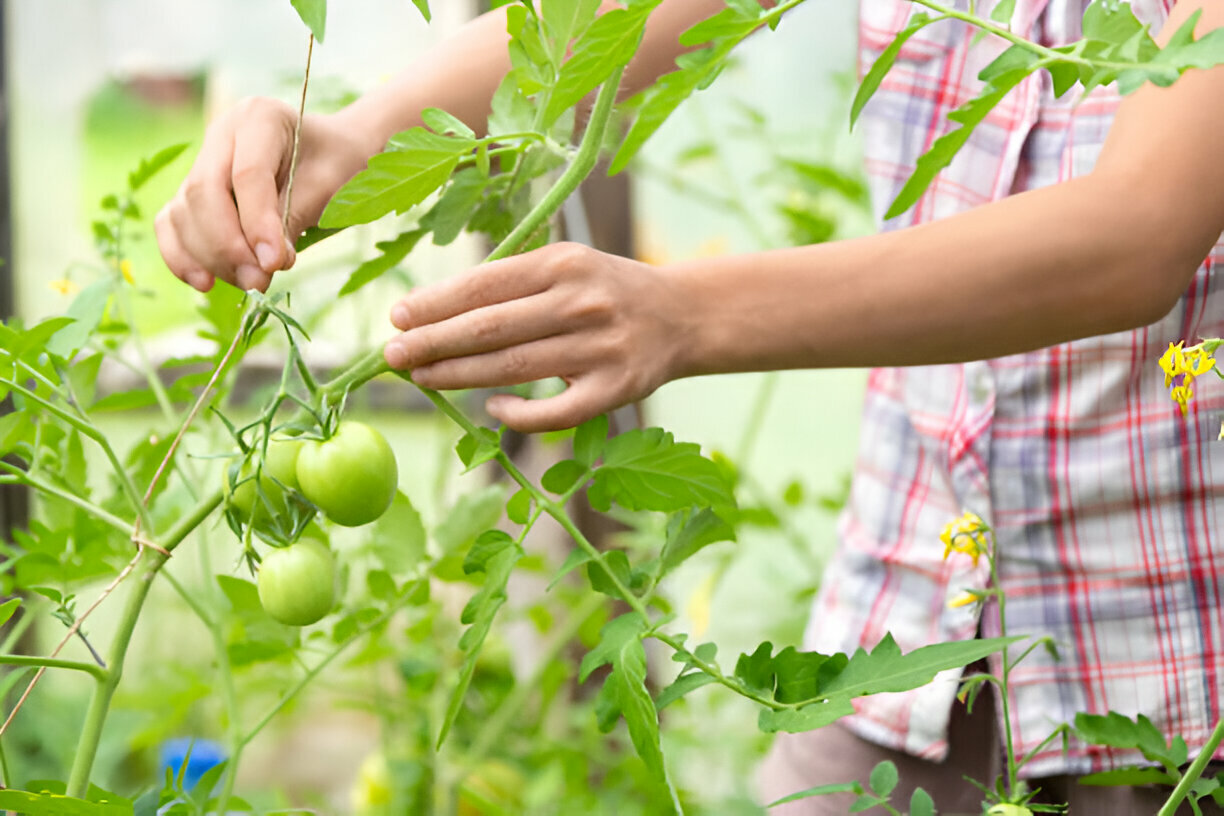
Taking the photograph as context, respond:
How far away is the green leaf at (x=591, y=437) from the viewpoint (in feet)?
1.70

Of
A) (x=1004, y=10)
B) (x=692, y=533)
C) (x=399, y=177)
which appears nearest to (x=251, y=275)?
(x=399, y=177)

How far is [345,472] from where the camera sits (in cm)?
43

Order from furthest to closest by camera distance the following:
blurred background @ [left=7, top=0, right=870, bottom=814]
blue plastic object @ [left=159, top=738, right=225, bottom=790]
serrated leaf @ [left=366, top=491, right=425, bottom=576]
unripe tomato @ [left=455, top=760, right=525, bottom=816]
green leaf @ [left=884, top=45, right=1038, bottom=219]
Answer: blurred background @ [left=7, top=0, right=870, bottom=814]
blue plastic object @ [left=159, top=738, right=225, bottom=790]
unripe tomato @ [left=455, top=760, right=525, bottom=816]
serrated leaf @ [left=366, top=491, right=425, bottom=576]
green leaf @ [left=884, top=45, right=1038, bottom=219]

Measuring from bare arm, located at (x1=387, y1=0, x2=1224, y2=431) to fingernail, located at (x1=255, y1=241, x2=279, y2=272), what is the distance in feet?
0.28

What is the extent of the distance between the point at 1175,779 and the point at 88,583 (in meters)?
0.61

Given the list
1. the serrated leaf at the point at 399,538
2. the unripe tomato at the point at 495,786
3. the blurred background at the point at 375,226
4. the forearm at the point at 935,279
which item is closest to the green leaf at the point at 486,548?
the forearm at the point at 935,279

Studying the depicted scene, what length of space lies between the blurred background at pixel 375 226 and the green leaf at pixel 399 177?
3.36 ft

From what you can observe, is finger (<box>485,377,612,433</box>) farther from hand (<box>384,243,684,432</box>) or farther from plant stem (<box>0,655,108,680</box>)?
plant stem (<box>0,655,108,680</box>)

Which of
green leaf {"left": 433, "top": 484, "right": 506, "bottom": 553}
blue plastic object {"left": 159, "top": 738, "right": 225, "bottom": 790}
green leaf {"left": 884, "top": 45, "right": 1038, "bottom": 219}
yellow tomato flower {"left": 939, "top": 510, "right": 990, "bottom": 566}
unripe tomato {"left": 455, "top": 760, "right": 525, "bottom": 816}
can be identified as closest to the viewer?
green leaf {"left": 884, "top": 45, "right": 1038, "bottom": 219}

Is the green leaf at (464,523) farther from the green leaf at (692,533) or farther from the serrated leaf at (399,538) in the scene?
the green leaf at (692,533)

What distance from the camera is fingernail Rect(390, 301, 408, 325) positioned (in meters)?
0.48

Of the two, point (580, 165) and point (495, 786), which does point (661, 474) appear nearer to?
point (580, 165)

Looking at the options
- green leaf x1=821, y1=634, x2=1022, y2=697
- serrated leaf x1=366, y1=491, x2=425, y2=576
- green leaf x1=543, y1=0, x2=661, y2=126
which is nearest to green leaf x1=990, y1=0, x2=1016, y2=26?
green leaf x1=543, y1=0, x2=661, y2=126

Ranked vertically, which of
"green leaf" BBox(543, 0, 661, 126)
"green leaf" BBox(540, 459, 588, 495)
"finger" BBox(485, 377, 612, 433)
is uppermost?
"green leaf" BBox(543, 0, 661, 126)
